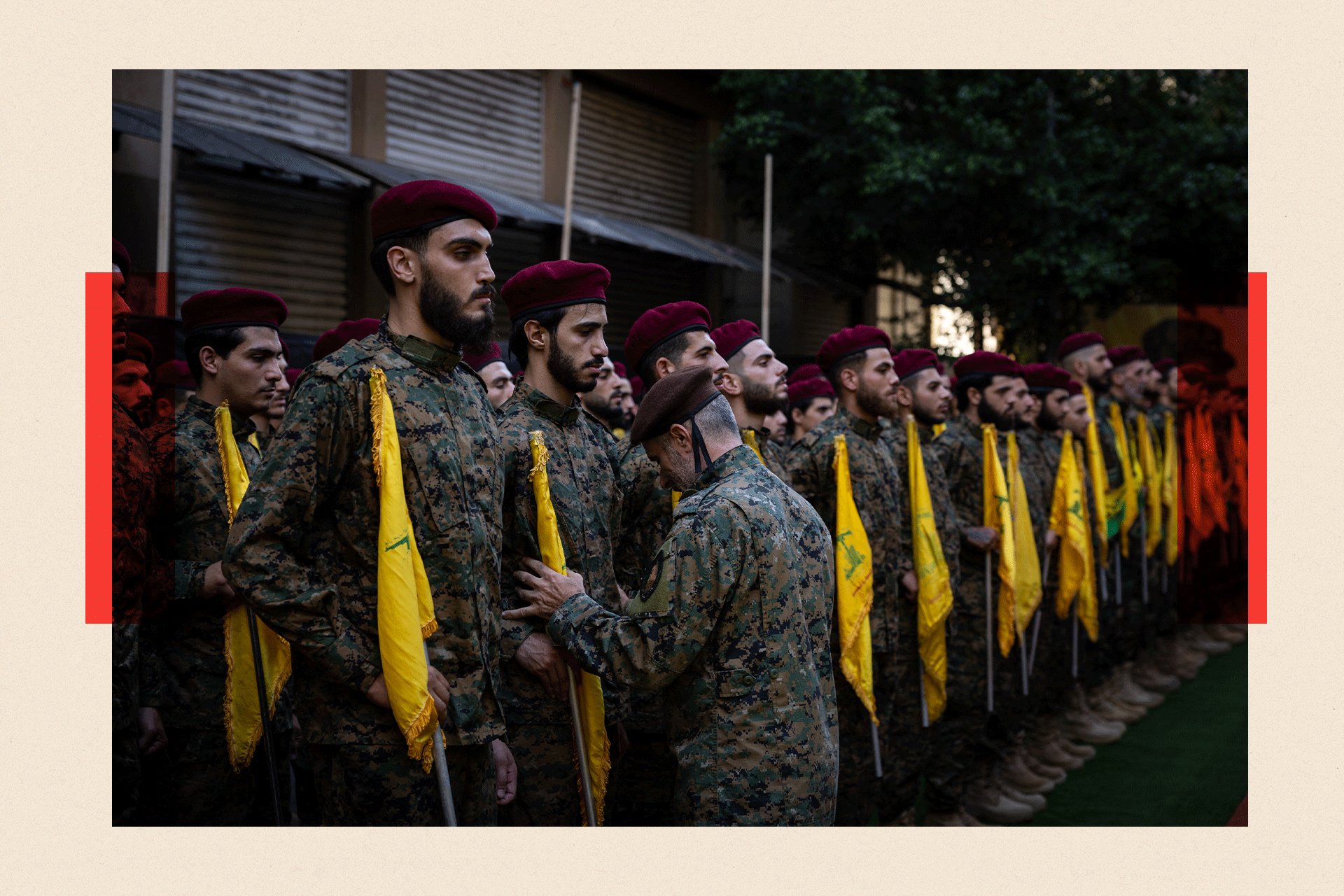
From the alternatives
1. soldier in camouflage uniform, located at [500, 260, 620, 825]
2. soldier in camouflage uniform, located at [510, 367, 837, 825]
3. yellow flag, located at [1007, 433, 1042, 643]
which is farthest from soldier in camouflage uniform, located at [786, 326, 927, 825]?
soldier in camouflage uniform, located at [510, 367, 837, 825]

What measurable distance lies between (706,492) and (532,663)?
2.45ft

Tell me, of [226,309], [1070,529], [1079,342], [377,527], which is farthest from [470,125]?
[377,527]

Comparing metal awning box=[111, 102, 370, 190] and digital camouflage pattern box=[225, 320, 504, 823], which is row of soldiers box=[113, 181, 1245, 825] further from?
metal awning box=[111, 102, 370, 190]

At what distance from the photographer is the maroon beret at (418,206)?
2.66m

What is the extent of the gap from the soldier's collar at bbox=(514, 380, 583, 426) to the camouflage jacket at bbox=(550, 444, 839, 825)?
782 mm

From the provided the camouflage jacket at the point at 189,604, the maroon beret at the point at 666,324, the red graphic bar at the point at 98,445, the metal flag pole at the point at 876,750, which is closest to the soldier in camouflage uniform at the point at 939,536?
the metal flag pole at the point at 876,750

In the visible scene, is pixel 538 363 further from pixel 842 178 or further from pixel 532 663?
pixel 842 178

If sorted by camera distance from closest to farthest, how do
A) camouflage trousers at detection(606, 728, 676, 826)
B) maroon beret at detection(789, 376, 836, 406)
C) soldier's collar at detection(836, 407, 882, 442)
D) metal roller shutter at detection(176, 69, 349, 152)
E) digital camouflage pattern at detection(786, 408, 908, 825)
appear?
camouflage trousers at detection(606, 728, 676, 826)
digital camouflage pattern at detection(786, 408, 908, 825)
soldier's collar at detection(836, 407, 882, 442)
maroon beret at detection(789, 376, 836, 406)
metal roller shutter at detection(176, 69, 349, 152)

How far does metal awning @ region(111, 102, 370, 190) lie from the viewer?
6.55 metres

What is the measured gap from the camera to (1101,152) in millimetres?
12438

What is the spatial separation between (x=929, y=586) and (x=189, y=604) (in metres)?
3.24

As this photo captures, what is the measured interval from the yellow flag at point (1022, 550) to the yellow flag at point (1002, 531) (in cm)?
9

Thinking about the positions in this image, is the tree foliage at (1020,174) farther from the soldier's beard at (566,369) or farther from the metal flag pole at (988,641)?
the soldier's beard at (566,369)

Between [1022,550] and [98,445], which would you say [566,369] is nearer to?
[98,445]
